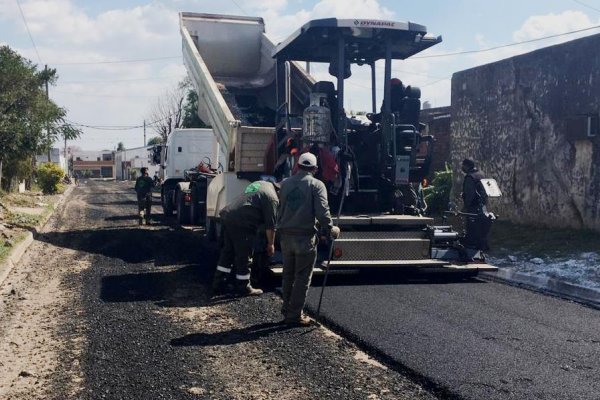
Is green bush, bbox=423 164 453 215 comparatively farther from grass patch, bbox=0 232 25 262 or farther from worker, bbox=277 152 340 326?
worker, bbox=277 152 340 326

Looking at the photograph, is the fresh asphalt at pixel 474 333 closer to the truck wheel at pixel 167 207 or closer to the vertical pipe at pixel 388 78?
the vertical pipe at pixel 388 78

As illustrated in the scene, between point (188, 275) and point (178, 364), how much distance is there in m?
4.41

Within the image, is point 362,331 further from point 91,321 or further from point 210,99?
point 210,99

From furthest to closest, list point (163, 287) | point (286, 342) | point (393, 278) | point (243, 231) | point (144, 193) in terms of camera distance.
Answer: point (144, 193), point (393, 278), point (163, 287), point (243, 231), point (286, 342)

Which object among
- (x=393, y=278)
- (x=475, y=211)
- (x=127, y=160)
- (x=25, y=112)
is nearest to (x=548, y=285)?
(x=475, y=211)

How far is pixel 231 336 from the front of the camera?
636cm

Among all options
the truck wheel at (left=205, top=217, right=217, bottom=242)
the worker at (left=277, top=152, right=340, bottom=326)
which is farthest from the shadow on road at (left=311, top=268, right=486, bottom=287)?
the truck wheel at (left=205, top=217, right=217, bottom=242)

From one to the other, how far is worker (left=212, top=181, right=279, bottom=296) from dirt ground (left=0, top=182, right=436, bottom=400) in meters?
0.26

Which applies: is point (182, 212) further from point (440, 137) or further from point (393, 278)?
point (393, 278)

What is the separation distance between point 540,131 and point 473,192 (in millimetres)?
4294

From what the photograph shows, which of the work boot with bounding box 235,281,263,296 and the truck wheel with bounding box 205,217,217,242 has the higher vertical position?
the truck wheel with bounding box 205,217,217,242

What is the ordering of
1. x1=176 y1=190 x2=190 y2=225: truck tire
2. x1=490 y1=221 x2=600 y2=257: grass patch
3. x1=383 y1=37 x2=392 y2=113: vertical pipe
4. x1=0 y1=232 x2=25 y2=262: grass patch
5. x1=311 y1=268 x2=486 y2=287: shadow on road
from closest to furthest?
x1=311 y1=268 x2=486 y2=287: shadow on road
x1=383 y1=37 x2=392 y2=113: vertical pipe
x1=0 y1=232 x2=25 y2=262: grass patch
x1=490 y1=221 x2=600 y2=257: grass patch
x1=176 y1=190 x2=190 y2=225: truck tire

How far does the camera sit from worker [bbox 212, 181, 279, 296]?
318 inches

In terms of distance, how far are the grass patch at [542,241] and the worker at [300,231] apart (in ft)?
18.3
